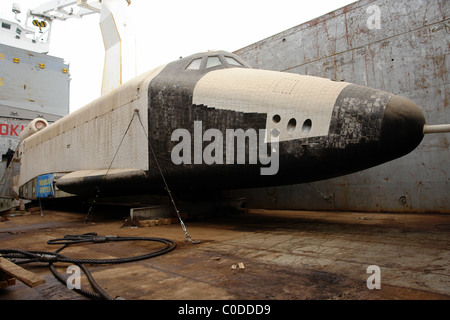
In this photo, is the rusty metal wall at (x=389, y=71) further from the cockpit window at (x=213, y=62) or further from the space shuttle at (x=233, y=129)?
the cockpit window at (x=213, y=62)

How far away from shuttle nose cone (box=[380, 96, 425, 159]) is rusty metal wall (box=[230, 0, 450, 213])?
3.00 meters

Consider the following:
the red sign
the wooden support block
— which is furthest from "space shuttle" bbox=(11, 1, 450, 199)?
the red sign

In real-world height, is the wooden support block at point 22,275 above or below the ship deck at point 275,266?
above

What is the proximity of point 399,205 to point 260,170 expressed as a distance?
3.71 meters

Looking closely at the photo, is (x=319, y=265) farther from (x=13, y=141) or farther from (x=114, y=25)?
(x=13, y=141)

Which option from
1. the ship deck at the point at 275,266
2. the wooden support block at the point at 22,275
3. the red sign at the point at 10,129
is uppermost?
the red sign at the point at 10,129

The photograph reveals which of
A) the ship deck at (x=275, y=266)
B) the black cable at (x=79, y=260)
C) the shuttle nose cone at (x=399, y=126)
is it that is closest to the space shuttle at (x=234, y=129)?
the shuttle nose cone at (x=399, y=126)

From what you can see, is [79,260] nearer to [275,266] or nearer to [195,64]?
[275,266]

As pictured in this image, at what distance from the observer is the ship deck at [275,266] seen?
1914mm

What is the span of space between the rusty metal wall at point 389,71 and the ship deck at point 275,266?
167 centimetres

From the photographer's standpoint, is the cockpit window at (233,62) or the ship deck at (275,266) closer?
the ship deck at (275,266)

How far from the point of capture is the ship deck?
191 centimetres

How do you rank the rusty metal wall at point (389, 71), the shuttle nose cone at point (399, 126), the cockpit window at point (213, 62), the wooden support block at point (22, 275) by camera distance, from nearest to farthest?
the wooden support block at point (22, 275), the shuttle nose cone at point (399, 126), the cockpit window at point (213, 62), the rusty metal wall at point (389, 71)

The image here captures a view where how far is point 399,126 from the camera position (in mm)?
3291
